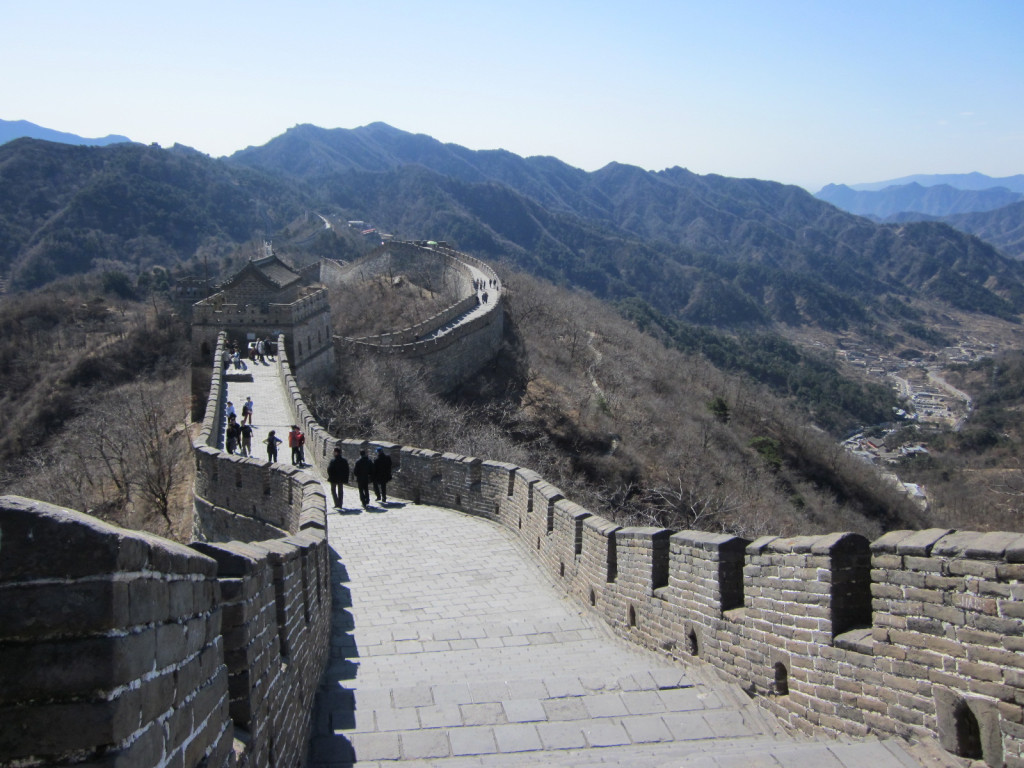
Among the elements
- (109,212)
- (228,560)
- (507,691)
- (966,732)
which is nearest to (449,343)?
(507,691)

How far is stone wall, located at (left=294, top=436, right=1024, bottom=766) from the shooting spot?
357cm

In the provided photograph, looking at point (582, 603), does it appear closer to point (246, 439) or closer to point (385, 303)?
point (246, 439)

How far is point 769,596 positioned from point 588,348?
3843 cm

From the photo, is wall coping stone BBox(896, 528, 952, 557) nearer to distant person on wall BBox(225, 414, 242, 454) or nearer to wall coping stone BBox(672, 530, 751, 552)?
wall coping stone BBox(672, 530, 751, 552)

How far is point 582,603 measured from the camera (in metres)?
8.42

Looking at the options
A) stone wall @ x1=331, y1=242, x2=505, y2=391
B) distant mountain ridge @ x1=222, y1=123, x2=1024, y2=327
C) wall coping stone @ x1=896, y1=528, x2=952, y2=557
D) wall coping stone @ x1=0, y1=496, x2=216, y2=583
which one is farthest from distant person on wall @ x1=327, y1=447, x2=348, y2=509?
distant mountain ridge @ x1=222, y1=123, x2=1024, y2=327

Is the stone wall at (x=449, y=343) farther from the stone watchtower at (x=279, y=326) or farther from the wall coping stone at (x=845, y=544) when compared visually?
the wall coping stone at (x=845, y=544)

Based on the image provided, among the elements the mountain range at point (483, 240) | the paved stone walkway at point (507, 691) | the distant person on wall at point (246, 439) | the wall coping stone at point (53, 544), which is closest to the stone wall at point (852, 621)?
the paved stone walkway at point (507, 691)

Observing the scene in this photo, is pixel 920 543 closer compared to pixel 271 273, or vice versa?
pixel 920 543

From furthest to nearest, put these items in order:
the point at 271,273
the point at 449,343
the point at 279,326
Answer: the point at 271,273
the point at 449,343
the point at 279,326

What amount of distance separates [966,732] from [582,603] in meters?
4.90

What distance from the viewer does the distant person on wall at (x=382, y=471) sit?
1297 centimetres

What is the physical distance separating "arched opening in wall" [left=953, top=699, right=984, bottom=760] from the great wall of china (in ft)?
0.04

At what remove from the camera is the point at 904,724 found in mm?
4059
